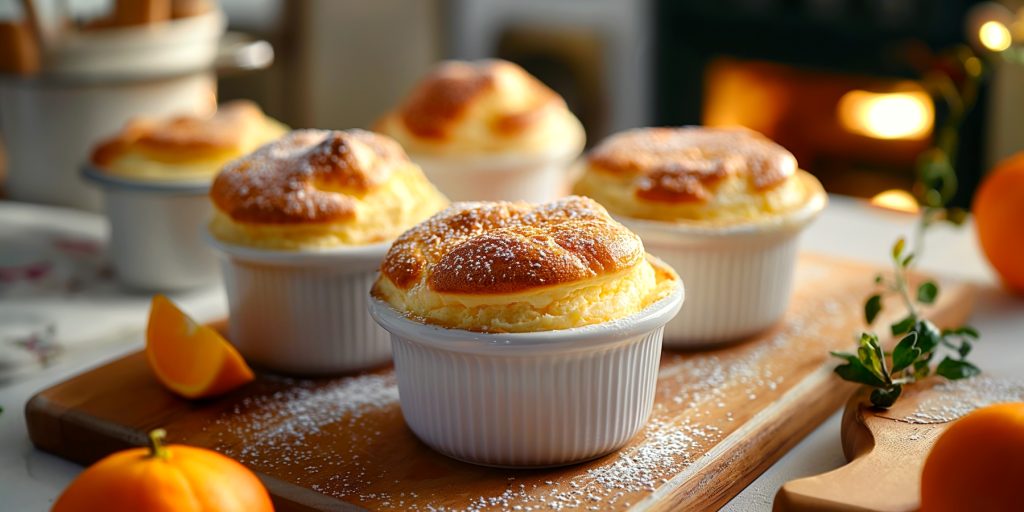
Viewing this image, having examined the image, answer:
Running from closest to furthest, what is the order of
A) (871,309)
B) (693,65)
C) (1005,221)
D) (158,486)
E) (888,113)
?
1. (158,486)
2. (871,309)
3. (1005,221)
4. (888,113)
5. (693,65)

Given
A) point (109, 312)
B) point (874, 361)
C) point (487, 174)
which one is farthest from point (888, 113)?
→ point (109, 312)

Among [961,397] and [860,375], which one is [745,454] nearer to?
[860,375]

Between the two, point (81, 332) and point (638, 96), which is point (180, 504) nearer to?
point (81, 332)

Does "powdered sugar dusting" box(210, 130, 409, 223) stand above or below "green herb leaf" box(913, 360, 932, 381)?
above

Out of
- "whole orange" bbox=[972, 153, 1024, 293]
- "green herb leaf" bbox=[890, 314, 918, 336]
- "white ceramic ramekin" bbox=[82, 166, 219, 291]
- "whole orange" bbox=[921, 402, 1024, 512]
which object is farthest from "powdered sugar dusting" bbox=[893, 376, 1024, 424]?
"white ceramic ramekin" bbox=[82, 166, 219, 291]

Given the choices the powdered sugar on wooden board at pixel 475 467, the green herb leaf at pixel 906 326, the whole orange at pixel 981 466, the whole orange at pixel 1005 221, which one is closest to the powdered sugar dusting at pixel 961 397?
the green herb leaf at pixel 906 326

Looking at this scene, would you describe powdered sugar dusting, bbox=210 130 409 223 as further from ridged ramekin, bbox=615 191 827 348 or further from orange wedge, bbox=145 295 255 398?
ridged ramekin, bbox=615 191 827 348

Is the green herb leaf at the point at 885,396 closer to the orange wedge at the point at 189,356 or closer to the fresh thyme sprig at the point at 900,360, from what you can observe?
the fresh thyme sprig at the point at 900,360
